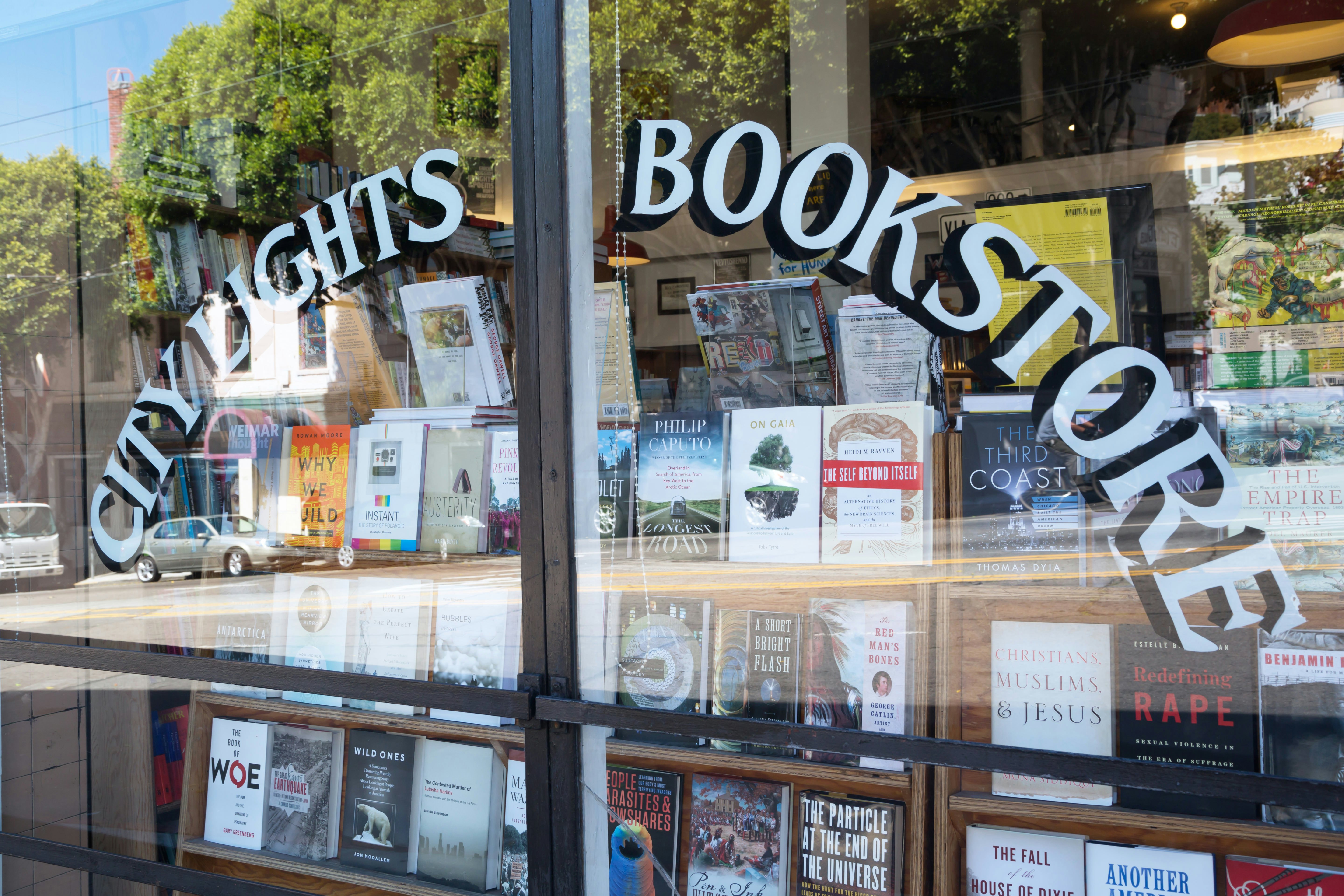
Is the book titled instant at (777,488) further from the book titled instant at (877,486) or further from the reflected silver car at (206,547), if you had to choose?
the reflected silver car at (206,547)

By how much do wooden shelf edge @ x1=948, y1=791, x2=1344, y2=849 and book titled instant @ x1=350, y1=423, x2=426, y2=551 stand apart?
134 centimetres

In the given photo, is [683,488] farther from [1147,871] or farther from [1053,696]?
[1147,871]

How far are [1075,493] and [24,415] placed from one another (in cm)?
276

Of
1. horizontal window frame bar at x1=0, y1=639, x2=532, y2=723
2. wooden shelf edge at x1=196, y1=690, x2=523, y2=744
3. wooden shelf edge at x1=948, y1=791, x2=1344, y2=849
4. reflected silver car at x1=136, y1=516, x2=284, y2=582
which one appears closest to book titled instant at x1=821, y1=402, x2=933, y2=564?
wooden shelf edge at x1=948, y1=791, x2=1344, y2=849

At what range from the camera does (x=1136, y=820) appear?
152 centimetres

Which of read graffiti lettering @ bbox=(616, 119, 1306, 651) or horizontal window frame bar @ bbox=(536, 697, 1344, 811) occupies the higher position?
read graffiti lettering @ bbox=(616, 119, 1306, 651)

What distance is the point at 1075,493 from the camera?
5.24ft

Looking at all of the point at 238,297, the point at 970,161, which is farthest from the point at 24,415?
the point at 970,161

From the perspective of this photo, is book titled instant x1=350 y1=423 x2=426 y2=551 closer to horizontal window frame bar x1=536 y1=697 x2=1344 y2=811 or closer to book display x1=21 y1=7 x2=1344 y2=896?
book display x1=21 y1=7 x2=1344 y2=896

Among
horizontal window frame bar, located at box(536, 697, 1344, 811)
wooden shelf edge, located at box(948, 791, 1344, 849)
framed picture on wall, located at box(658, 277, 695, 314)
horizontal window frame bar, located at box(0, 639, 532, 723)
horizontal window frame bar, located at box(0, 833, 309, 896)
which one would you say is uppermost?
framed picture on wall, located at box(658, 277, 695, 314)

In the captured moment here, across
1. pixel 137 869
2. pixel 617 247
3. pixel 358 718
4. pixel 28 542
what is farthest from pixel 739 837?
pixel 28 542

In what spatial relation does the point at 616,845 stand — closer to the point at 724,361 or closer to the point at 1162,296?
the point at 724,361

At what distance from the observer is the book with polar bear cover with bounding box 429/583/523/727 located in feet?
6.33

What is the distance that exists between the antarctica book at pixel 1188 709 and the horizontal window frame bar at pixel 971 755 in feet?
0.24
